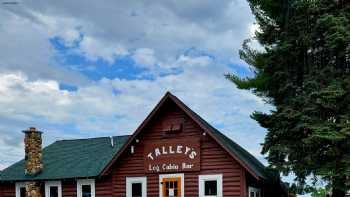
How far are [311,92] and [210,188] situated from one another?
682cm

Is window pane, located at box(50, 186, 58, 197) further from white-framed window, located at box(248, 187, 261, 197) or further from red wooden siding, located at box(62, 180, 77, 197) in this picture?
white-framed window, located at box(248, 187, 261, 197)

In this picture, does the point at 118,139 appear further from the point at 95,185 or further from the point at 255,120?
the point at 255,120

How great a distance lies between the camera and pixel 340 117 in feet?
86.3

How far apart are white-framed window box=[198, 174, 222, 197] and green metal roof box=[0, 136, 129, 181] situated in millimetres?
5999

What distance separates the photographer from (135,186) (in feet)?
97.5

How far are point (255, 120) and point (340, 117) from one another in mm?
6299

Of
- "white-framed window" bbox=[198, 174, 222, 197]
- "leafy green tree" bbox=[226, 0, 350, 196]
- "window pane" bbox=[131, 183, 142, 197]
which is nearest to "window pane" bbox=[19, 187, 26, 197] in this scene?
"window pane" bbox=[131, 183, 142, 197]

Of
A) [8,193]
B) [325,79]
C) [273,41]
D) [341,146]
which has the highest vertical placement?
[273,41]

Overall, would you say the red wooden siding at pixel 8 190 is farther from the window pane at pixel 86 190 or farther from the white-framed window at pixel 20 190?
the window pane at pixel 86 190

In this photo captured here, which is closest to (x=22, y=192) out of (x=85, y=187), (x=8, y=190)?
(x=8, y=190)

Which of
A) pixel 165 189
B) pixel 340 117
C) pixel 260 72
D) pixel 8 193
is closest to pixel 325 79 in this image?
pixel 340 117

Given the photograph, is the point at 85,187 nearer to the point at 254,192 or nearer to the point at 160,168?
the point at 160,168

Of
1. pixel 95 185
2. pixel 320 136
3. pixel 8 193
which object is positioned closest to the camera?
pixel 320 136

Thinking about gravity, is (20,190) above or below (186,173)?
below
